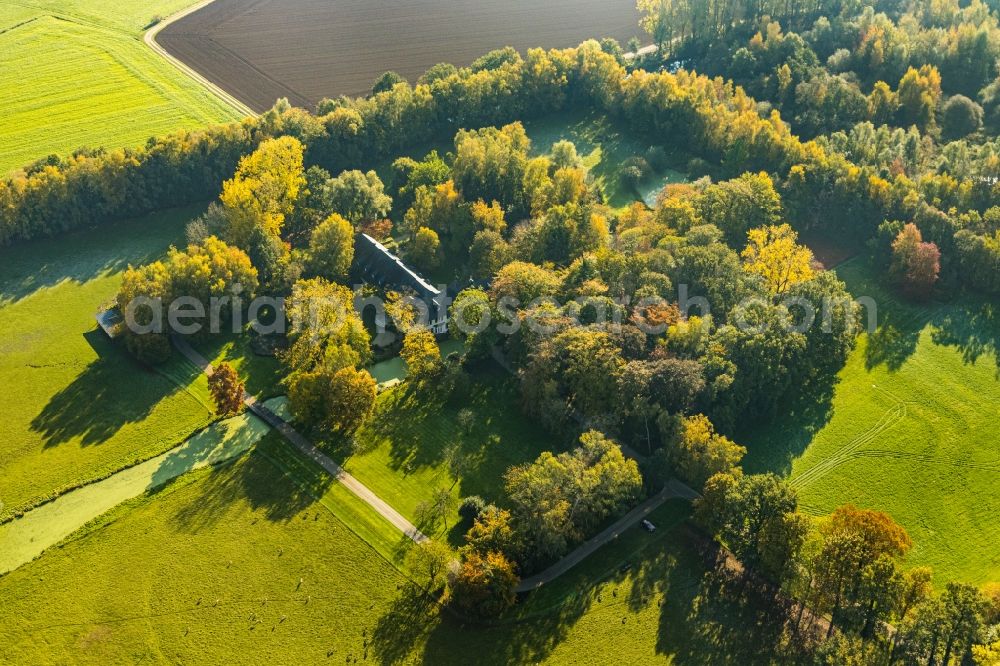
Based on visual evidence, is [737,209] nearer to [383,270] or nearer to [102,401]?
[383,270]

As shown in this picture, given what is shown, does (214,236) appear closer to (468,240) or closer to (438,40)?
(468,240)

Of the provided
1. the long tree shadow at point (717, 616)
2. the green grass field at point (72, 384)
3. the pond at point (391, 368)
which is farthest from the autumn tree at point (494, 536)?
the green grass field at point (72, 384)

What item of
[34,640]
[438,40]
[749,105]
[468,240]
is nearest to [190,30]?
[438,40]

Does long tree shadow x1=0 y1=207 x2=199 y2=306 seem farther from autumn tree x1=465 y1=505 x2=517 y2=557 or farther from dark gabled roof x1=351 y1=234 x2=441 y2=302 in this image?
autumn tree x1=465 y1=505 x2=517 y2=557

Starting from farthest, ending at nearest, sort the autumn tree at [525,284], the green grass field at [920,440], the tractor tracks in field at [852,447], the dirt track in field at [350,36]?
the dirt track in field at [350,36]
the autumn tree at [525,284]
the tractor tracks in field at [852,447]
the green grass field at [920,440]

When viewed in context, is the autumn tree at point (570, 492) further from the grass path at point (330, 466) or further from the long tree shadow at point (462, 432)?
the grass path at point (330, 466)
